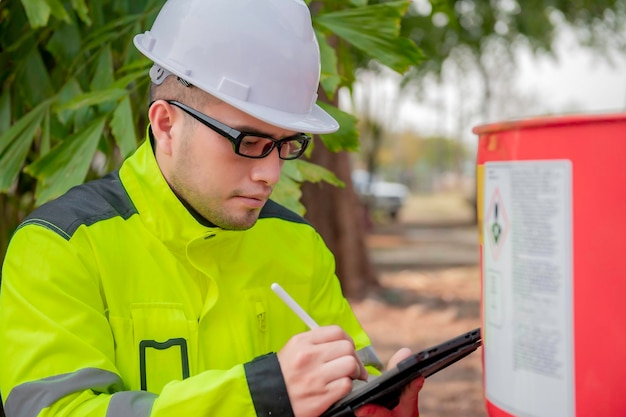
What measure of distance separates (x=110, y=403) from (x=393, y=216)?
27.1 meters

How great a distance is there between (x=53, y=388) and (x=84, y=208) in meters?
0.38

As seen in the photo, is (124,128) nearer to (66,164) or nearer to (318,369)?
(66,164)

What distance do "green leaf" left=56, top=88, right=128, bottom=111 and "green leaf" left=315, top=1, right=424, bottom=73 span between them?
60cm

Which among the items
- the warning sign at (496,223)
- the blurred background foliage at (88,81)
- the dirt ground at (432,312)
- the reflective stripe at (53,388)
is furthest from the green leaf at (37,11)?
the dirt ground at (432,312)

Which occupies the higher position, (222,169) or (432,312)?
(222,169)

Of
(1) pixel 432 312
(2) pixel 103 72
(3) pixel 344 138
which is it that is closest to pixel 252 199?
(3) pixel 344 138

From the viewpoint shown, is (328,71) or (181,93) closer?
(181,93)

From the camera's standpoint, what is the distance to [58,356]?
136 centimetres

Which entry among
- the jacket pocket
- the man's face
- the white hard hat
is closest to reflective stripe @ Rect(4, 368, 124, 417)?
the jacket pocket

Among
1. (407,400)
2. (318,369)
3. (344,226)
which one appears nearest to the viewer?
(318,369)

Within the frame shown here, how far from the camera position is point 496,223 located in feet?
3.93

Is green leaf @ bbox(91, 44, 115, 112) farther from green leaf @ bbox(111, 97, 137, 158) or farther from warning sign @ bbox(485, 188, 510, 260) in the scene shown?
warning sign @ bbox(485, 188, 510, 260)

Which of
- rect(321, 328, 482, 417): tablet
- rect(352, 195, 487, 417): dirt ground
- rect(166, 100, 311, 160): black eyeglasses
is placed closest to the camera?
rect(321, 328, 482, 417): tablet

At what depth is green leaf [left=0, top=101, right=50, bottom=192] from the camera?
230cm
